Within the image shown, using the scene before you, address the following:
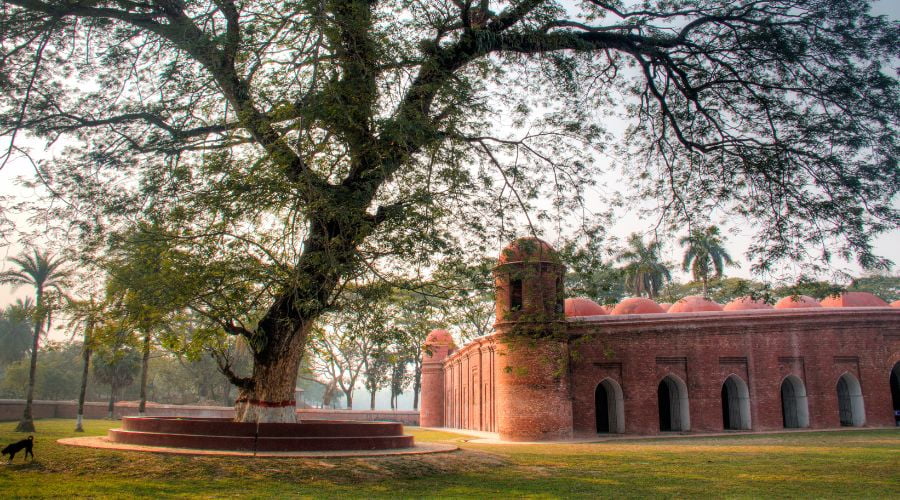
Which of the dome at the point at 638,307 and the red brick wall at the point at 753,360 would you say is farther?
the dome at the point at 638,307

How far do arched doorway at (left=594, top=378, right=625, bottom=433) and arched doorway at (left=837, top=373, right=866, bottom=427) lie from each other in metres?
7.49

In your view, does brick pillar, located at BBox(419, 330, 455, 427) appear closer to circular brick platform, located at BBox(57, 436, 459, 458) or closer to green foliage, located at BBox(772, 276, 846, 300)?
circular brick platform, located at BBox(57, 436, 459, 458)

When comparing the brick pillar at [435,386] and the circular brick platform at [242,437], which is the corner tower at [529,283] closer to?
the circular brick platform at [242,437]

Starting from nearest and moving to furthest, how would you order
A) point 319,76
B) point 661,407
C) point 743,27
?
point 319,76
point 743,27
point 661,407

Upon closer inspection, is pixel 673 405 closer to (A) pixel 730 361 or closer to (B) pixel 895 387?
(A) pixel 730 361

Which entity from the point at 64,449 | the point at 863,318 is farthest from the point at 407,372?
the point at 64,449

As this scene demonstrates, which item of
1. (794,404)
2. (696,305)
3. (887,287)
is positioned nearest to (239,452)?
(794,404)

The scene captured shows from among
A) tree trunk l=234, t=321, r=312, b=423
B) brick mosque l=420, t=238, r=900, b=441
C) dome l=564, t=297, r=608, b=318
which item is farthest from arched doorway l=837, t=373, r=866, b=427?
tree trunk l=234, t=321, r=312, b=423

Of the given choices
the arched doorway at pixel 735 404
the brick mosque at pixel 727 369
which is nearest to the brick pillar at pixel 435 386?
the brick mosque at pixel 727 369

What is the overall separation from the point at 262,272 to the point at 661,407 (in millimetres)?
19468

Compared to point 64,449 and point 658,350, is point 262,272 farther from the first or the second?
point 658,350

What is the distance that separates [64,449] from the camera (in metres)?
11.2

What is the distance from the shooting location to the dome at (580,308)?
25.8 metres

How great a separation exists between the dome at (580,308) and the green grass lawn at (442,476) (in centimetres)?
1290
